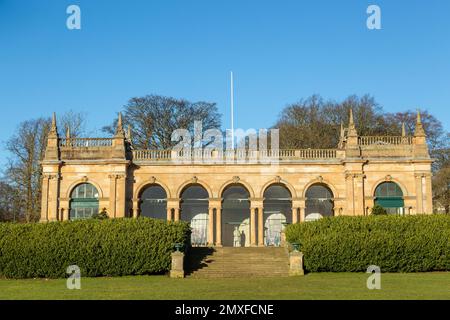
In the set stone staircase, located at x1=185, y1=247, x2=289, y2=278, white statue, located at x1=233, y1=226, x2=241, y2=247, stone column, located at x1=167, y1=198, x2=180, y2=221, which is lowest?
stone staircase, located at x1=185, y1=247, x2=289, y2=278

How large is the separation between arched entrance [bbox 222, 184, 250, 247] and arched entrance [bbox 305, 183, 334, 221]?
15.0 ft

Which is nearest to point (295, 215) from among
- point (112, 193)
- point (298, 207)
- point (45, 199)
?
point (298, 207)

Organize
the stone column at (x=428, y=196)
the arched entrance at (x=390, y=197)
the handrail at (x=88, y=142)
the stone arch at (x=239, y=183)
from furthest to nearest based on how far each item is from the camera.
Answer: the handrail at (x=88, y=142), the stone arch at (x=239, y=183), the arched entrance at (x=390, y=197), the stone column at (x=428, y=196)

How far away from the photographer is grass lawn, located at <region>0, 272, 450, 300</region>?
19.5 m

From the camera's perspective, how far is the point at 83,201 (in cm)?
4025

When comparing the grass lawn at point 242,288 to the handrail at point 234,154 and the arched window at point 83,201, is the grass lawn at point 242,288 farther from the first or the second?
the handrail at point 234,154

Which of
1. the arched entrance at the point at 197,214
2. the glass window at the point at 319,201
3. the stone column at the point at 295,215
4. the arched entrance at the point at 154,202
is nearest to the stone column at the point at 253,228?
the stone column at the point at 295,215

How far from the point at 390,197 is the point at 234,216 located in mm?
11940

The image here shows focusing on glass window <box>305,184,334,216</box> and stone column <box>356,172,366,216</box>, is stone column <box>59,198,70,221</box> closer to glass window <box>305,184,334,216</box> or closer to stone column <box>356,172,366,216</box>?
glass window <box>305,184,334,216</box>

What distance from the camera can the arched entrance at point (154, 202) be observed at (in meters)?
41.5

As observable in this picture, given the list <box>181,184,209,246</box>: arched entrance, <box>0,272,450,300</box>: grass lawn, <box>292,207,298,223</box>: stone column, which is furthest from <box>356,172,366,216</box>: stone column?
<box>181,184,209,246</box>: arched entrance

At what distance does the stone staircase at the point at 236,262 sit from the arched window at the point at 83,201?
9.69m
